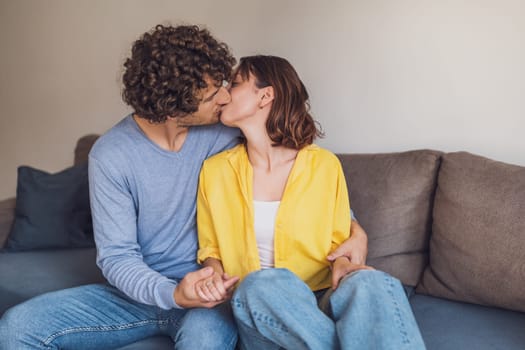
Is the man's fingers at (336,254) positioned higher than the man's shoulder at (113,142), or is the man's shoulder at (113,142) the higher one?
the man's shoulder at (113,142)

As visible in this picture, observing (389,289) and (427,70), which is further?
(427,70)

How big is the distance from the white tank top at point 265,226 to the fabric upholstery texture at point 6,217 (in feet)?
4.32

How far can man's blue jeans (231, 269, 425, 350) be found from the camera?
3.80 feet

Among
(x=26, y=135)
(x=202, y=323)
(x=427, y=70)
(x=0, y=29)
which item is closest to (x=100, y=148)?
(x=202, y=323)

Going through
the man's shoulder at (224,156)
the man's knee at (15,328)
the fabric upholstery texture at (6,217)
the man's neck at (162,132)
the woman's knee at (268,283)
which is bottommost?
the fabric upholstery texture at (6,217)

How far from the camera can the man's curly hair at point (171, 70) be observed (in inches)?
58.3

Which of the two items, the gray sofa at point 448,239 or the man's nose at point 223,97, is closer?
the gray sofa at point 448,239

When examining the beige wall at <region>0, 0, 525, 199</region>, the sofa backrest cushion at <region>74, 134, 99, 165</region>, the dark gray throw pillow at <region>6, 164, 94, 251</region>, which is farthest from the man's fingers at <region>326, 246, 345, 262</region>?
the sofa backrest cushion at <region>74, 134, 99, 165</region>

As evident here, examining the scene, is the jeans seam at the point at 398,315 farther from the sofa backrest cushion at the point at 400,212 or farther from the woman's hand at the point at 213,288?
the sofa backrest cushion at the point at 400,212

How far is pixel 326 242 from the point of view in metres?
1.57

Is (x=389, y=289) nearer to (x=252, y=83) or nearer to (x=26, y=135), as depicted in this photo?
(x=252, y=83)

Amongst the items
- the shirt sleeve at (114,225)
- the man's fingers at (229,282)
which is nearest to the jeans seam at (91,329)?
the shirt sleeve at (114,225)

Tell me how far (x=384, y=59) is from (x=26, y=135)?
2.58 meters

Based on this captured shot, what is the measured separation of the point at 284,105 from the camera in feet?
5.32
